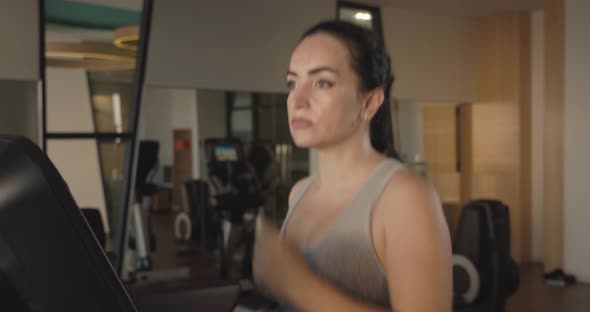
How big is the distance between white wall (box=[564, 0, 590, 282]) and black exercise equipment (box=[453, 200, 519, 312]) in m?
2.57

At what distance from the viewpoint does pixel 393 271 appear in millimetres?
812

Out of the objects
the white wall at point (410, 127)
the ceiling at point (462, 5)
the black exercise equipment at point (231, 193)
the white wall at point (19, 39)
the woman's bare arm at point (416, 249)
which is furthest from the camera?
the white wall at point (410, 127)

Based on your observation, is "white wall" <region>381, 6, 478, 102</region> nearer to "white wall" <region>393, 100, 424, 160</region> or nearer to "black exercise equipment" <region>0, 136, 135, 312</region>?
"white wall" <region>393, 100, 424, 160</region>

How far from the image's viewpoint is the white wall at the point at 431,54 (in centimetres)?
688

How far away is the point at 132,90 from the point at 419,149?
422 cm

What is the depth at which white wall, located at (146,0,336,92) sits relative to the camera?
5.27 meters

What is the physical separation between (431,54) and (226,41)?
2699 millimetres

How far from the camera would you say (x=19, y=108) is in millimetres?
4641

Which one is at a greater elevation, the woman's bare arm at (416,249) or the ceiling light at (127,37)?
the ceiling light at (127,37)

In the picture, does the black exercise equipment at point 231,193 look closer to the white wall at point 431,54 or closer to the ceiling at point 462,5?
the white wall at point 431,54

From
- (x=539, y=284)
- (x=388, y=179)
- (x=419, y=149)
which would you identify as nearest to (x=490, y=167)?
(x=419, y=149)

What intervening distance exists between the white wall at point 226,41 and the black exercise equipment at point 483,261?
257 centimetres

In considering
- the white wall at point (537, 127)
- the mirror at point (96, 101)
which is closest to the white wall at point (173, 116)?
the mirror at point (96, 101)

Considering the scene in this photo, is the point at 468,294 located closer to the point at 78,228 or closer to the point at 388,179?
the point at 388,179
